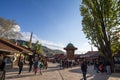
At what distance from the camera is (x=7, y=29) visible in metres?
42.8

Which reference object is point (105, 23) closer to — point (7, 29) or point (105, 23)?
point (105, 23)

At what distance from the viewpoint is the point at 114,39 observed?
22891 millimetres

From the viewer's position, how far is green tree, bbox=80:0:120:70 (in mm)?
22375

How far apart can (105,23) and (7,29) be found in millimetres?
28440

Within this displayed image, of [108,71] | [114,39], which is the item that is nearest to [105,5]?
[114,39]

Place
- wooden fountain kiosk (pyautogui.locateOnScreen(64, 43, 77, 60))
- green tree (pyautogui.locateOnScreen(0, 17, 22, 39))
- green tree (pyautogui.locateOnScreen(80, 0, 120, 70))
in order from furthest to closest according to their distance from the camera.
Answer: wooden fountain kiosk (pyautogui.locateOnScreen(64, 43, 77, 60))
green tree (pyautogui.locateOnScreen(0, 17, 22, 39))
green tree (pyautogui.locateOnScreen(80, 0, 120, 70))

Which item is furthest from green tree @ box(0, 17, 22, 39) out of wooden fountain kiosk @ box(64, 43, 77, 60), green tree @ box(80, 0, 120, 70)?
green tree @ box(80, 0, 120, 70)

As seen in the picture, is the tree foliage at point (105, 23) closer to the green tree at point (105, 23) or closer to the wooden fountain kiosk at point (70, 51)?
the green tree at point (105, 23)

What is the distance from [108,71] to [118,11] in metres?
8.36

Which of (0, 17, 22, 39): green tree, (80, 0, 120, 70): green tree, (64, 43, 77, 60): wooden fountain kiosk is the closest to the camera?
(80, 0, 120, 70): green tree

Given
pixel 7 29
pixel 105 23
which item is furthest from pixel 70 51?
pixel 105 23

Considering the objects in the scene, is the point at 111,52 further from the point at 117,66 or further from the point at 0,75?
the point at 0,75

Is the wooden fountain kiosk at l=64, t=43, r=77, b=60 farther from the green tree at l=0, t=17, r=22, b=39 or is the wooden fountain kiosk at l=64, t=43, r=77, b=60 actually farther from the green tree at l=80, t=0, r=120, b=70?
the green tree at l=80, t=0, r=120, b=70

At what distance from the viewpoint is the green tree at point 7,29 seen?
A: 4216 cm
